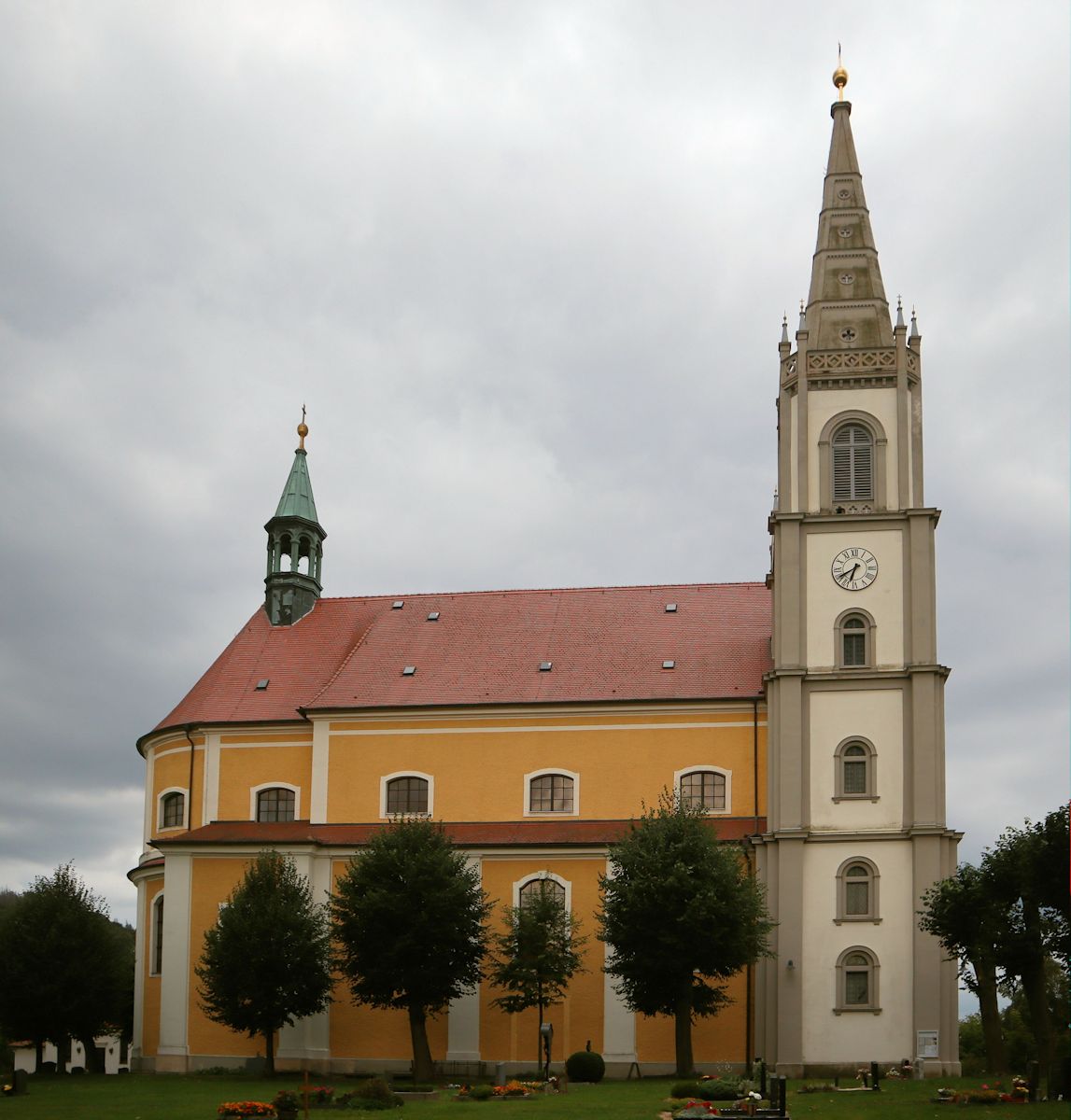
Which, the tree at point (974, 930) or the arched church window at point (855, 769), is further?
the arched church window at point (855, 769)

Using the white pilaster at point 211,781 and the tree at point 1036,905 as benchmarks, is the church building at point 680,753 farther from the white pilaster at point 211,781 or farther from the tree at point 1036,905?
the tree at point 1036,905

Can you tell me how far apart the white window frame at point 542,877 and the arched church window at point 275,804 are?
9001 mm

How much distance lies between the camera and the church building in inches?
1821

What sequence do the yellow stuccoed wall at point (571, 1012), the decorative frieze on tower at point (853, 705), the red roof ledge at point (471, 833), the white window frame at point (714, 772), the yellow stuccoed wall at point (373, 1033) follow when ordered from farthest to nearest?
the white window frame at point (714, 772) < the red roof ledge at point (471, 833) < the yellow stuccoed wall at point (373, 1033) < the yellow stuccoed wall at point (571, 1012) < the decorative frieze on tower at point (853, 705)

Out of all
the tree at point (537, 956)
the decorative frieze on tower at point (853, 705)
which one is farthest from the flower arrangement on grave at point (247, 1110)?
the decorative frieze on tower at point (853, 705)

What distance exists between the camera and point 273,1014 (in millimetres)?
45188

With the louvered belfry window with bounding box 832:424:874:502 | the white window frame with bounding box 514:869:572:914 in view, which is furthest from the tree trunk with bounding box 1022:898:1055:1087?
the louvered belfry window with bounding box 832:424:874:502

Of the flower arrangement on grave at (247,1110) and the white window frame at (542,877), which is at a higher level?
the white window frame at (542,877)

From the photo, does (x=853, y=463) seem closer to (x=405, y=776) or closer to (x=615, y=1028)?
(x=405, y=776)

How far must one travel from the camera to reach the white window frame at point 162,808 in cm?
5434

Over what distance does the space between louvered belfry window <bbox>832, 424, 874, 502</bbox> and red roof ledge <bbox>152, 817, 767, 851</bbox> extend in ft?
36.2

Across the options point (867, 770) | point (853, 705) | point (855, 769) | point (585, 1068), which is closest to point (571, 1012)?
point (585, 1068)

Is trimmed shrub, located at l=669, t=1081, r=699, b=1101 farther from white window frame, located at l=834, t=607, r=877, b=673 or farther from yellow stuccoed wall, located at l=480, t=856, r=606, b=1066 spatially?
white window frame, located at l=834, t=607, r=877, b=673

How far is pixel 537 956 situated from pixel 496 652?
1299cm
